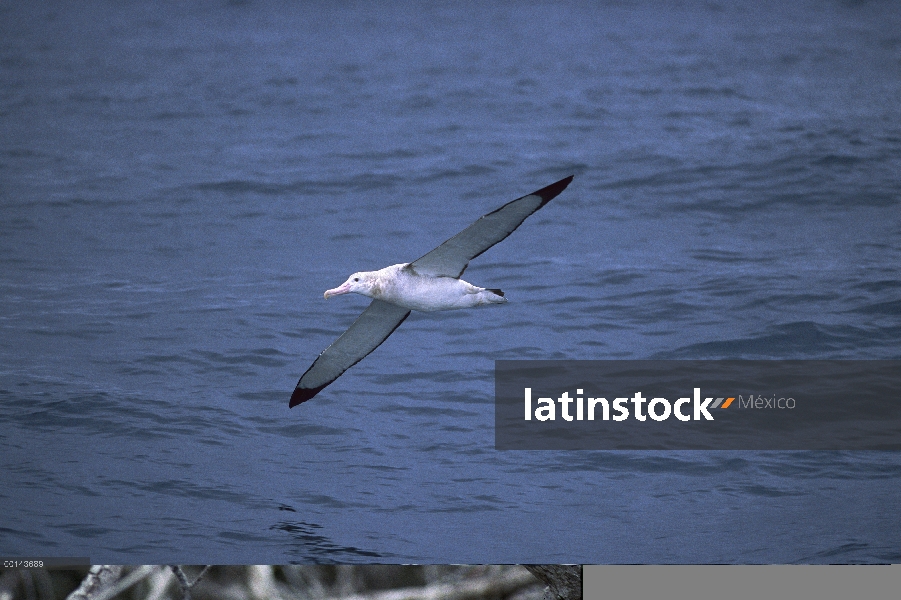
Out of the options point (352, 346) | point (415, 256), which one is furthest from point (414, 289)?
point (415, 256)

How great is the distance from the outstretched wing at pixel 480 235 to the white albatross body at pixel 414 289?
0.20 feet

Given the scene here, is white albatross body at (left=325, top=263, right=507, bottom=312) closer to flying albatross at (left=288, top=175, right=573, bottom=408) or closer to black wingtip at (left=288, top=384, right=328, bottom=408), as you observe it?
flying albatross at (left=288, top=175, right=573, bottom=408)

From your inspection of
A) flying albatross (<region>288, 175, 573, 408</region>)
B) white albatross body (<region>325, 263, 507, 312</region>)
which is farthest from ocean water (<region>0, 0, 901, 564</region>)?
white albatross body (<region>325, 263, 507, 312</region>)

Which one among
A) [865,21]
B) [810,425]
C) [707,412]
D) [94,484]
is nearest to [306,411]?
[94,484]

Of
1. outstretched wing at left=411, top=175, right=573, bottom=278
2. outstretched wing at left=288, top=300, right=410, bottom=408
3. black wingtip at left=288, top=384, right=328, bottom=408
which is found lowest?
black wingtip at left=288, top=384, right=328, bottom=408

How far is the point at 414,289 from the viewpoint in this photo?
19.9 ft

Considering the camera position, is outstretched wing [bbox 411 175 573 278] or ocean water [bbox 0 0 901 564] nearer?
outstretched wing [bbox 411 175 573 278]

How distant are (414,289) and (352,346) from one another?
0.67 meters

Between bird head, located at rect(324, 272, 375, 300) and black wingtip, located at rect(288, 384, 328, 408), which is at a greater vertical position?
bird head, located at rect(324, 272, 375, 300)

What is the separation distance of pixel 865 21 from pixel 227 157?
20.0ft

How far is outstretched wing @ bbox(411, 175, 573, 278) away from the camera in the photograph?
5.39 m

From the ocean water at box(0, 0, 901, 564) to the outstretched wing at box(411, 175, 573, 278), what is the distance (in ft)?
4.42

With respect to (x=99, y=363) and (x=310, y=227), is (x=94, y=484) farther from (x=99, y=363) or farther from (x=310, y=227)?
(x=310, y=227)

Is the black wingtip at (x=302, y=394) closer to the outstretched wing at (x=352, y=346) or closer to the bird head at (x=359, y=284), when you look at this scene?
the outstretched wing at (x=352, y=346)
